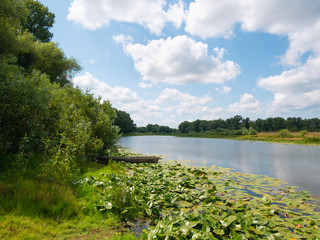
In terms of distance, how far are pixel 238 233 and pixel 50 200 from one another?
4.76 metres

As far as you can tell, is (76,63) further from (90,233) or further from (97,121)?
(90,233)

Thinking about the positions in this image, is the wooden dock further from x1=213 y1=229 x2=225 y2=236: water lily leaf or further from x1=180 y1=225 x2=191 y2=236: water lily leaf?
x1=213 y1=229 x2=225 y2=236: water lily leaf

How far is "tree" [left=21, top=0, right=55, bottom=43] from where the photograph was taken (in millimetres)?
29108

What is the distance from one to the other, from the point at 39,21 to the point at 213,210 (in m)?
38.2

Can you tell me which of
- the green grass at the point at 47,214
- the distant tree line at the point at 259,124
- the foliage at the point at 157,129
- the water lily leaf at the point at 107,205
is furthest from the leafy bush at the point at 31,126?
the foliage at the point at 157,129

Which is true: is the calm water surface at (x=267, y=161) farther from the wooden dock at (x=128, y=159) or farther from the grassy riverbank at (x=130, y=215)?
the grassy riverbank at (x=130, y=215)

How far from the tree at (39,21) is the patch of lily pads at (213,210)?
1328 inches

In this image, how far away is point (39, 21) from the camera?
3031cm

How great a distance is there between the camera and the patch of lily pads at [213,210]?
13.8ft

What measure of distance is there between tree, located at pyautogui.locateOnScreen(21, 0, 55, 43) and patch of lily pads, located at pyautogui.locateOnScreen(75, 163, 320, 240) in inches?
1328

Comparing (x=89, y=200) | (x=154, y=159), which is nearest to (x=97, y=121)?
(x=154, y=159)

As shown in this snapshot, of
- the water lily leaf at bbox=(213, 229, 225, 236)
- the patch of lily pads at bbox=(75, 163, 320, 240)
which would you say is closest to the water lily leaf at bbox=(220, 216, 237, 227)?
the patch of lily pads at bbox=(75, 163, 320, 240)

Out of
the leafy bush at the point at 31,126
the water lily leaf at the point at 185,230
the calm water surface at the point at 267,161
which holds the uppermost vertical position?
the leafy bush at the point at 31,126

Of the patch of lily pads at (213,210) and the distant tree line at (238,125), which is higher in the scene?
the distant tree line at (238,125)
